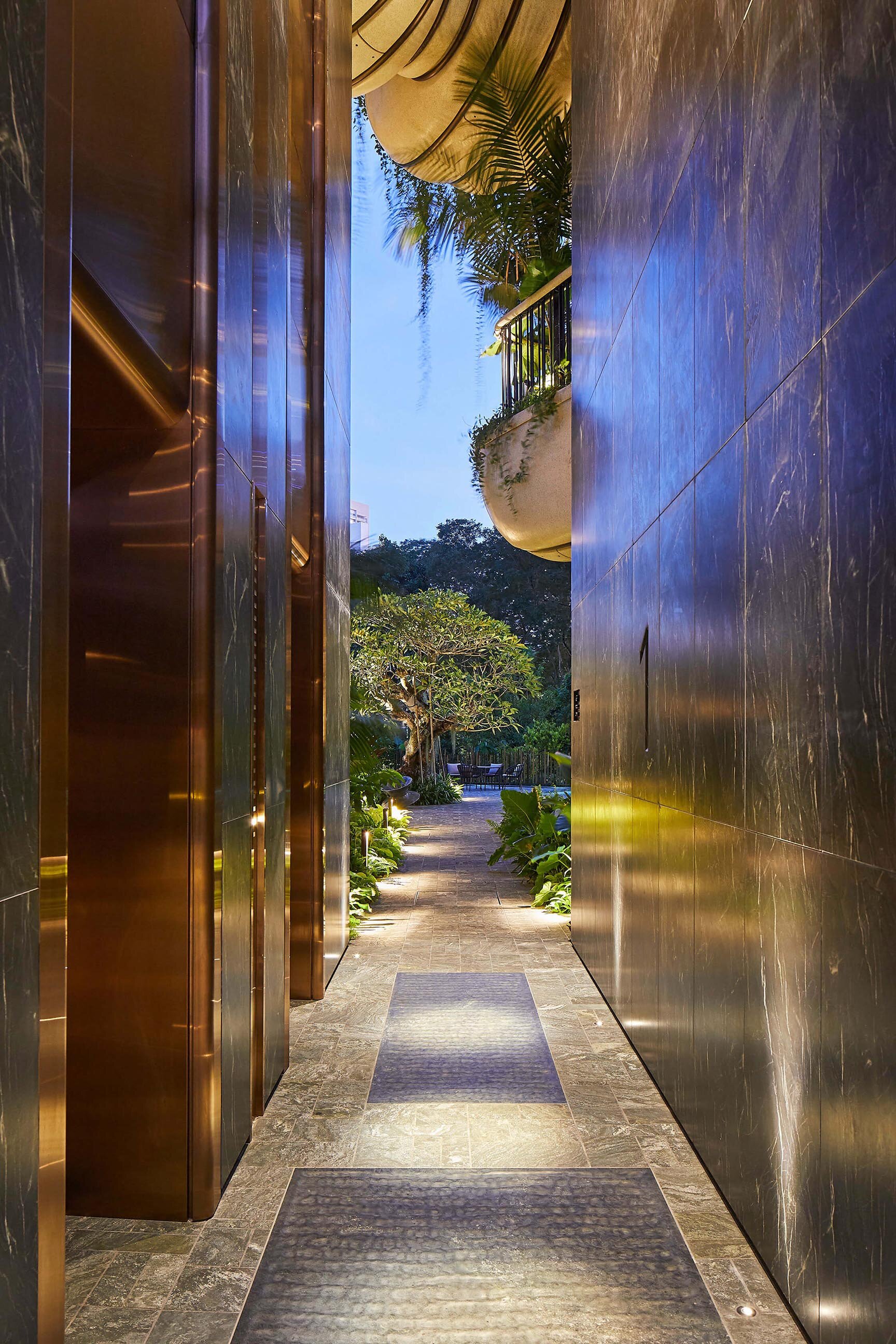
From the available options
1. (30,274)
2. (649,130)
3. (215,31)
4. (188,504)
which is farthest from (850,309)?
(649,130)

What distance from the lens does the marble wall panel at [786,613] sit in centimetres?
254

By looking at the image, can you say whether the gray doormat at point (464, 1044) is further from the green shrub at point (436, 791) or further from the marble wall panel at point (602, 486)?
the green shrub at point (436, 791)

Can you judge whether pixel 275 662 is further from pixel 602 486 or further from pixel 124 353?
pixel 602 486

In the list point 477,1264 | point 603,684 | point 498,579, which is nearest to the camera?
point 477,1264

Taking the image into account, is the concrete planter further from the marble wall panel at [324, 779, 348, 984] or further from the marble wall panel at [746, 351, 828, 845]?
the marble wall panel at [746, 351, 828, 845]

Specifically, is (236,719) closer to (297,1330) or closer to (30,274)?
(297,1330)

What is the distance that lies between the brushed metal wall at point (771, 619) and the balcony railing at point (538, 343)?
183 inches

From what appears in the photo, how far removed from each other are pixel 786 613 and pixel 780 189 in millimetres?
1280

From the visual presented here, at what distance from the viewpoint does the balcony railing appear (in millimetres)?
10117

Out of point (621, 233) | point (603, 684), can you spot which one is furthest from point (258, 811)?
point (621, 233)

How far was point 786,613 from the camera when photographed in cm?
278

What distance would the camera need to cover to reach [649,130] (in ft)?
16.0

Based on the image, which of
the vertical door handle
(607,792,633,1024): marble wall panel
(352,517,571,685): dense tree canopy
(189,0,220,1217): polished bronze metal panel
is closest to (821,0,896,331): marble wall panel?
(189,0,220,1217): polished bronze metal panel

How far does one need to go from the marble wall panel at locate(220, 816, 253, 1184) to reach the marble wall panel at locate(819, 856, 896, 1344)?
2110 millimetres
